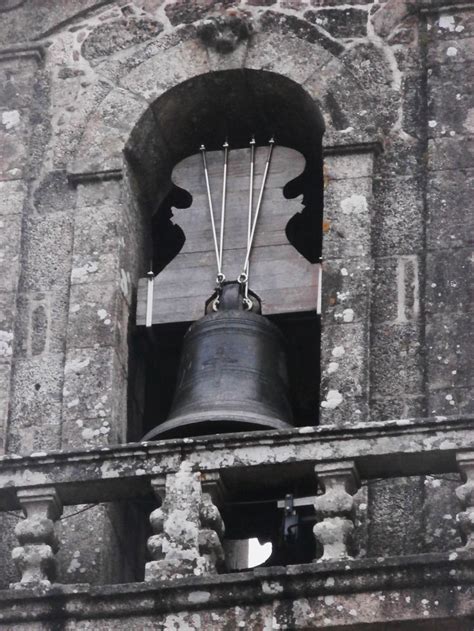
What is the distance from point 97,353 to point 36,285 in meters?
0.67

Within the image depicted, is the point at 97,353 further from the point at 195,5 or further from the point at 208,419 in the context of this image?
the point at 195,5

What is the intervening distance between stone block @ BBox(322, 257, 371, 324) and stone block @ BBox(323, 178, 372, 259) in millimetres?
60

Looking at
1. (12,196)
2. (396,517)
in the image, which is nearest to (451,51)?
(12,196)

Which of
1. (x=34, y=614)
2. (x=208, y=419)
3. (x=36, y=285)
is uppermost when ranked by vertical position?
(x=36, y=285)

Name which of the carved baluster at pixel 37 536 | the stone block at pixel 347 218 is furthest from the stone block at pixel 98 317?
the carved baluster at pixel 37 536

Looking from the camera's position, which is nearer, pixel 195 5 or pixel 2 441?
pixel 2 441

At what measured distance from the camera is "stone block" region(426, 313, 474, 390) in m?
14.3

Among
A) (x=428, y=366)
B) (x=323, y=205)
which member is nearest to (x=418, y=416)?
(x=428, y=366)

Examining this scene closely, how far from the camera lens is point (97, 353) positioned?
1484cm

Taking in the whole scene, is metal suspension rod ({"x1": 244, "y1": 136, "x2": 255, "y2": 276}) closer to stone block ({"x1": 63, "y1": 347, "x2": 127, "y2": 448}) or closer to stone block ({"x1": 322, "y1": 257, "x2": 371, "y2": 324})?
stone block ({"x1": 322, "y1": 257, "x2": 371, "y2": 324})

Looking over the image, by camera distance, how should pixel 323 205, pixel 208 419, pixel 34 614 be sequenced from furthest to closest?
pixel 323 205, pixel 208 419, pixel 34 614

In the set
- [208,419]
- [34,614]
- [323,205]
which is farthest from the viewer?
[323,205]

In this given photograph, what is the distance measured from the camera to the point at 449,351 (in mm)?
14422

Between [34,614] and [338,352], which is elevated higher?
[338,352]
